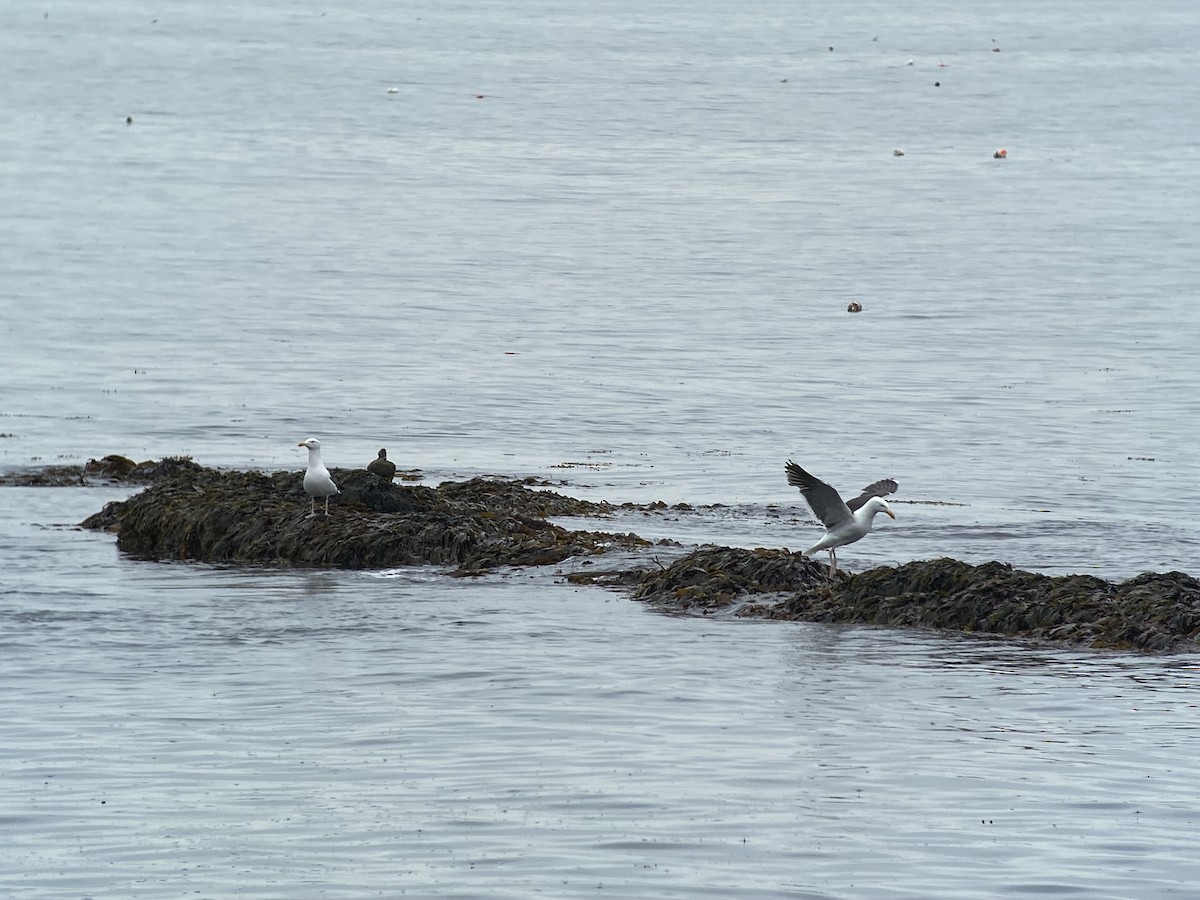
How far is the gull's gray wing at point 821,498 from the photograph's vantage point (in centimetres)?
1589

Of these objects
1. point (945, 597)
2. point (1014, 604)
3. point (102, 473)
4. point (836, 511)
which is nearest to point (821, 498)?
point (836, 511)

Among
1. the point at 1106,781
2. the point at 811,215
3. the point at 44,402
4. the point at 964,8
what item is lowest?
the point at 1106,781

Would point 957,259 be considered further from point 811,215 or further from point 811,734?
point 811,734

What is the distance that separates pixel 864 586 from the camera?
1619 cm

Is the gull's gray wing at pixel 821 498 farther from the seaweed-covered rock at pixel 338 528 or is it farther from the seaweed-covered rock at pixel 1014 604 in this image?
the seaweed-covered rock at pixel 338 528

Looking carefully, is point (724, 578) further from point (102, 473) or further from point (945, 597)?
point (102, 473)

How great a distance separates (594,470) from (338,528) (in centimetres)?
Result: 631

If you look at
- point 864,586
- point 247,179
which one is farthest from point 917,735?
point 247,179

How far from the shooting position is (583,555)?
1816 centimetres

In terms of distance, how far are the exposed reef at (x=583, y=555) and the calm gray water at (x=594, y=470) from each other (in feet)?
1.73

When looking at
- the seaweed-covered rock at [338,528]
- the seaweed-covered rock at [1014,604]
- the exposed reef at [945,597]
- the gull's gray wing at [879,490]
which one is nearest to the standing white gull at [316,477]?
the seaweed-covered rock at [338,528]

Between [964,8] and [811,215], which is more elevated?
[964,8]

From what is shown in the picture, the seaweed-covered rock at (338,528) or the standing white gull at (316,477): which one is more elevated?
the standing white gull at (316,477)

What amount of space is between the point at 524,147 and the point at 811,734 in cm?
6675
